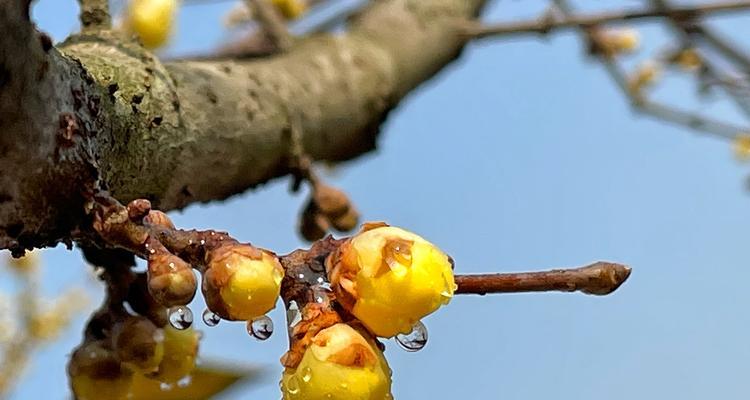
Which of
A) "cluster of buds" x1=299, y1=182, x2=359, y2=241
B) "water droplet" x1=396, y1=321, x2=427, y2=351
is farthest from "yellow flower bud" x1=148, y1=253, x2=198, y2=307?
"cluster of buds" x1=299, y1=182, x2=359, y2=241

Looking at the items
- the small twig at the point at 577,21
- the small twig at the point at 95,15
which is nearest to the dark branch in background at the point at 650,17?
the small twig at the point at 577,21

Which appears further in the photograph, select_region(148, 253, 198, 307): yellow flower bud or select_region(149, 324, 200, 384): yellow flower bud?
select_region(149, 324, 200, 384): yellow flower bud

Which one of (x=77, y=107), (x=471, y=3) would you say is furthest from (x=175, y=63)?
(x=471, y=3)

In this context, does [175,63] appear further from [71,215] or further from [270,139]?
[71,215]

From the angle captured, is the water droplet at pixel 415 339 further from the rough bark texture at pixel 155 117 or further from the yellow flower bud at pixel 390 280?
the rough bark texture at pixel 155 117

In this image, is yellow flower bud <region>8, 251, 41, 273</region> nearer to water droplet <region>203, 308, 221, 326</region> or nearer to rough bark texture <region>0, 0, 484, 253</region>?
rough bark texture <region>0, 0, 484, 253</region>

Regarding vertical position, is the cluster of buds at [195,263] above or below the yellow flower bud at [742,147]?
above

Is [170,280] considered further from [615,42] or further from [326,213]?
[615,42]
